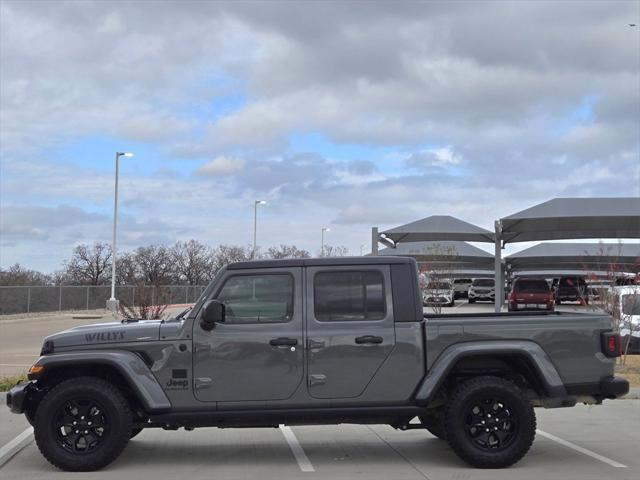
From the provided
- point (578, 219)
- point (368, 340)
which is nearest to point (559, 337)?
point (368, 340)

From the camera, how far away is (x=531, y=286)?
3506cm

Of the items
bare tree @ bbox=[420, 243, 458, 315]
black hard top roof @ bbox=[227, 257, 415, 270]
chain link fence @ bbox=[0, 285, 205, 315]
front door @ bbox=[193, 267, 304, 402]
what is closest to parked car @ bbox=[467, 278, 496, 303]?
bare tree @ bbox=[420, 243, 458, 315]

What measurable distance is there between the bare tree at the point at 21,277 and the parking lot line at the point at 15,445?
5250 centimetres

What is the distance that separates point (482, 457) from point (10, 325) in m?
28.0

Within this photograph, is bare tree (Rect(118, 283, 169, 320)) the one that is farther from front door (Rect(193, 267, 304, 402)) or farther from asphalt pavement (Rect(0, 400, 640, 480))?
front door (Rect(193, 267, 304, 402))

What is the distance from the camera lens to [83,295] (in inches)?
1690

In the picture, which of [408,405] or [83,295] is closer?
[408,405]

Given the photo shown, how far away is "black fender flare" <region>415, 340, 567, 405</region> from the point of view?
709 centimetres

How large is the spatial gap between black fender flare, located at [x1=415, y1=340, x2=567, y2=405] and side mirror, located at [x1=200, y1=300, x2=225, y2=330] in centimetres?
199

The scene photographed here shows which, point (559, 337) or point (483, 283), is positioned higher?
point (483, 283)

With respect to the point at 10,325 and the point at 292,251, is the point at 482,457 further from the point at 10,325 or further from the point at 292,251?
the point at 292,251

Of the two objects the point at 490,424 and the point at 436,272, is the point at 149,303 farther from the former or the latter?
the point at 490,424

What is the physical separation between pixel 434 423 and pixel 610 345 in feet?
6.54

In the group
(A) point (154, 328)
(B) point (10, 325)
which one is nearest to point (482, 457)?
(A) point (154, 328)
